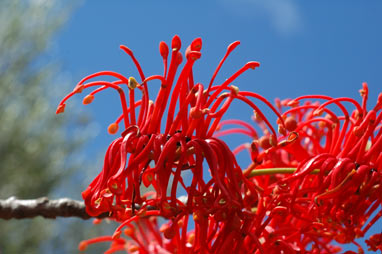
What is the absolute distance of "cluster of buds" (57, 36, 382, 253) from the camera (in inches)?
21.1

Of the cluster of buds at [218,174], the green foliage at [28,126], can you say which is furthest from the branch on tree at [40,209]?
the green foliage at [28,126]

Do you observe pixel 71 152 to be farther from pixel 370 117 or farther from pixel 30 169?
pixel 370 117

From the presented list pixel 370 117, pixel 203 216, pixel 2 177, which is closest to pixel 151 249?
pixel 203 216

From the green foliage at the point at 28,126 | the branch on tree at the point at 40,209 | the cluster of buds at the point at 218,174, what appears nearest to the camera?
the cluster of buds at the point at 218,174

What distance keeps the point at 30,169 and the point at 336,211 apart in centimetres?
449

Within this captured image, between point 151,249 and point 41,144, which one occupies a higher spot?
point 41,144

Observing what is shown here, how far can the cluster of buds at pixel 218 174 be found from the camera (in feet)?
1.76

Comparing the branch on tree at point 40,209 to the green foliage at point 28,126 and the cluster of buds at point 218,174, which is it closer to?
the cluster of buds at point 218,174

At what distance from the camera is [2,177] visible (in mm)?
4574

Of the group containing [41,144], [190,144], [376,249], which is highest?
[41,144]

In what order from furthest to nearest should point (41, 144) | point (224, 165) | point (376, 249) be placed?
point (41, 144)
point (376, 249)
point (224, 165)

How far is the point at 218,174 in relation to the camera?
526 mm

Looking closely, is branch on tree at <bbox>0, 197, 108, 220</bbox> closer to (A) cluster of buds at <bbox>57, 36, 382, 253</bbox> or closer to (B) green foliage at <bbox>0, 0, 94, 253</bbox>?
(A) cluster of buds at <bbox>57, 36, 382, 253</bbox>

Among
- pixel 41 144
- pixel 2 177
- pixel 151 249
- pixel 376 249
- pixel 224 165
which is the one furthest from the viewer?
pixel 41 144
